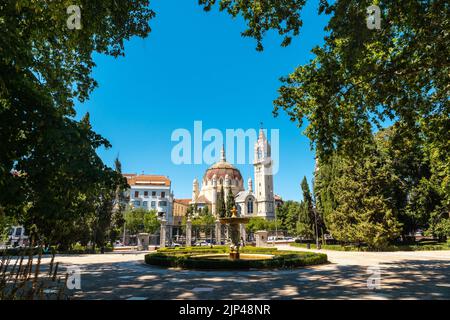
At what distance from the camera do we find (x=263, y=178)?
4488 inches

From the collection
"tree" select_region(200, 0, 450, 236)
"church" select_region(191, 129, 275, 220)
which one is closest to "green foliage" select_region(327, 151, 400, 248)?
"tree" select_region(200, 0, 450, 236)

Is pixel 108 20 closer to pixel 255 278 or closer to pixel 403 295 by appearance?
pixel 255 278

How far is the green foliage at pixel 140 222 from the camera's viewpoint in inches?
2472

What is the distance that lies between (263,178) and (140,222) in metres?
59.9

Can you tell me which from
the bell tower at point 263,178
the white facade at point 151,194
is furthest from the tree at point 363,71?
the bell tower at point 263,178

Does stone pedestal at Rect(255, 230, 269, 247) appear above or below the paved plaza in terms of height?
above

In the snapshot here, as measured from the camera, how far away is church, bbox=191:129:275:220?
11238 cm

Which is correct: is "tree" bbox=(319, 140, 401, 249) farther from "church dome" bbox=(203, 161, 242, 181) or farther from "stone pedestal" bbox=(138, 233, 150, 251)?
"church dome" bbox=(203, 161, 242, 181)

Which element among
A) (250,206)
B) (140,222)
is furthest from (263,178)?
(140,222)

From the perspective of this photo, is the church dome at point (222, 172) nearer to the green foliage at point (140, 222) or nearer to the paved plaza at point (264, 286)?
the green foliage at point (140, 222)

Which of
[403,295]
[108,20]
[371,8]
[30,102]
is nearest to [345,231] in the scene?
[403,295]

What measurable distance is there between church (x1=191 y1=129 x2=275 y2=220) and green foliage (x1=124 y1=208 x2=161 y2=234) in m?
43.8

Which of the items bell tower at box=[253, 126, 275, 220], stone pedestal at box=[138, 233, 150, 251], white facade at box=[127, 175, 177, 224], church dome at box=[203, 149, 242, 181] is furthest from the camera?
church dome at box=[203, 149, 242, 181]

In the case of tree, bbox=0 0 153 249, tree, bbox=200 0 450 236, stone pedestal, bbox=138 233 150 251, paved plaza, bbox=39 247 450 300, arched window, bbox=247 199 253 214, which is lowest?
paved plaza, bbox=39 247 450 300
